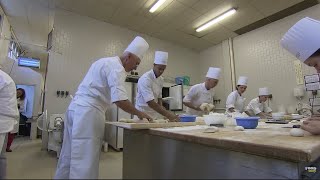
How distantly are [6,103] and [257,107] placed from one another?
3492mm

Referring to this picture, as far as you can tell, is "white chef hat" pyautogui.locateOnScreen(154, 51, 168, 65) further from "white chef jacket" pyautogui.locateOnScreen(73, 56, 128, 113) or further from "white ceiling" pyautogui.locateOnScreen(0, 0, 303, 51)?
"white ceiling" pyautogui.locateOnScreen(0, 0, 303, 51)

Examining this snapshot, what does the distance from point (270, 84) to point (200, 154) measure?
346cm

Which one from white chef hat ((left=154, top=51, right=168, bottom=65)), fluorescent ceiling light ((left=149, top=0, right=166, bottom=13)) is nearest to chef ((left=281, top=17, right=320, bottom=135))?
white chef hat ((left=154, top=51, right=168, bottom=65))

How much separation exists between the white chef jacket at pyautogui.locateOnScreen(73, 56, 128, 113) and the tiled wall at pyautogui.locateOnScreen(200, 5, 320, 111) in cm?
312

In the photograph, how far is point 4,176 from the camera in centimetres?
37

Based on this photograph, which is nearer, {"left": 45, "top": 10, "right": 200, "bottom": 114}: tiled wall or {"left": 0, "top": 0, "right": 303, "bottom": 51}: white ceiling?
{"left": 45, "top": 10, "right": 200, "bottom": 114}: tiled wall

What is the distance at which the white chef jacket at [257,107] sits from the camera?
315cm

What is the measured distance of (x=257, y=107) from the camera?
322 cm

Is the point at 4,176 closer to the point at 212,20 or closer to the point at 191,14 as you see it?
the point at 191,14

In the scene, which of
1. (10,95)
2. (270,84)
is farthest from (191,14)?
(10,95)

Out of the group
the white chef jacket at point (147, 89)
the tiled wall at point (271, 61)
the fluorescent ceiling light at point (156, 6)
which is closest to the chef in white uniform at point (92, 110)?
the white chef jacket at point (147, 89)

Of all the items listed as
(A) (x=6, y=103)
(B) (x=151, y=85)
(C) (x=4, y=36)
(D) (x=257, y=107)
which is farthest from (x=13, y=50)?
(D) (x=257, y=107)

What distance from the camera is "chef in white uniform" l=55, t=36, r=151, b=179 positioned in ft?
2.71

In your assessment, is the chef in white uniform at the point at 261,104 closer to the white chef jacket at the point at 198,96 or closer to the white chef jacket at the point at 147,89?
the white chef jacket at the point at 198,96
